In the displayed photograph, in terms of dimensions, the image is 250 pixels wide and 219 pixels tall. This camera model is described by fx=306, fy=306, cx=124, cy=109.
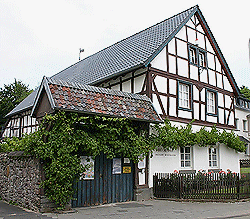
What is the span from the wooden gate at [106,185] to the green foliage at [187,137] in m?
1.73

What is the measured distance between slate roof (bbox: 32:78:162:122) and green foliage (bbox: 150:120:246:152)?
3.48 ft

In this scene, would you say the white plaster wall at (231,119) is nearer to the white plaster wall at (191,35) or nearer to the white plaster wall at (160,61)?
the white plaster wall at (191,35)

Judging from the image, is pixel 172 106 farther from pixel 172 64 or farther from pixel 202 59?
pixel 202 59

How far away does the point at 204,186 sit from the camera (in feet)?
40.4

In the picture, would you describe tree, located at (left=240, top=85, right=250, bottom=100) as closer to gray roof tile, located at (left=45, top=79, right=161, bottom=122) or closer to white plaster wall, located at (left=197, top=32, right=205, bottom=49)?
white plaster wall, located at (left=197, top=32, right=205, bottom=49)

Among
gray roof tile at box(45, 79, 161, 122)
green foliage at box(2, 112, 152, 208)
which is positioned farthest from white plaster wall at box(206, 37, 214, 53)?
green foliage at box(2, 112, 152, 208)

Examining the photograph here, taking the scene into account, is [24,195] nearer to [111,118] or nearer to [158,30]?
[111,118]

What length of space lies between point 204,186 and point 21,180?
277 inches

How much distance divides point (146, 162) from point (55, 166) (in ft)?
15.3

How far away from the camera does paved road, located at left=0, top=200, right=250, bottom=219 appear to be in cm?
921

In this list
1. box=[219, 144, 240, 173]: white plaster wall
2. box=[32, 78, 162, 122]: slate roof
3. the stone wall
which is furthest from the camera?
box=[219, 144, 240, 173]: white plaster wall

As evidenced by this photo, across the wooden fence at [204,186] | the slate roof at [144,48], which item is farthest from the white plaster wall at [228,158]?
the wooden fence at [204,186]

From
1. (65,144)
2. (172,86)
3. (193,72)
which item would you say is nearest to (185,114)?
(172,86)

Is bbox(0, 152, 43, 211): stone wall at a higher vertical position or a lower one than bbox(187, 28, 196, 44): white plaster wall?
lower
